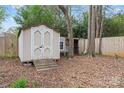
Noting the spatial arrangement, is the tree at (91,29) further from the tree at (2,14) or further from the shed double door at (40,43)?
the tree at (2,14)

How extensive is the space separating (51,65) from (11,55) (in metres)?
1.59

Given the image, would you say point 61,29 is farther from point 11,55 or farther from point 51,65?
point 51,65

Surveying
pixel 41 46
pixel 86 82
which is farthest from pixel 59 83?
pixel 41 46

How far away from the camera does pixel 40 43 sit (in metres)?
5.77

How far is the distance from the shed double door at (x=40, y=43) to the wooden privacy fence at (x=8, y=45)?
41.9 inches

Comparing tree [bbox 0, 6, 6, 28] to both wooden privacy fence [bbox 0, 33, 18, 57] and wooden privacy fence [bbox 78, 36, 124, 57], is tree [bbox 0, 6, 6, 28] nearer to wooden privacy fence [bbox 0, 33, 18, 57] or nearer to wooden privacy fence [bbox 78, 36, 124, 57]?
wooden privacy fence [bbox 0, 33, 18, 57]

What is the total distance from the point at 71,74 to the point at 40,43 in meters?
1.32

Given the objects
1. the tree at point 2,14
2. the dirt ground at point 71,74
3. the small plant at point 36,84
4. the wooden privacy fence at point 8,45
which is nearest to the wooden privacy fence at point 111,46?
the dirt ground at point 71,74

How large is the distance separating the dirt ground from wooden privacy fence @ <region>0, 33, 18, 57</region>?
441 mm

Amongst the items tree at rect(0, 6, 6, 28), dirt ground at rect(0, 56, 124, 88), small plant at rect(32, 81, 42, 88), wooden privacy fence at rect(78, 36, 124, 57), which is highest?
tree at rect(0, 6, 6, 28)

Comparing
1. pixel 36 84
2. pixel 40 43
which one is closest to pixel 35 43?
pixel 40 43

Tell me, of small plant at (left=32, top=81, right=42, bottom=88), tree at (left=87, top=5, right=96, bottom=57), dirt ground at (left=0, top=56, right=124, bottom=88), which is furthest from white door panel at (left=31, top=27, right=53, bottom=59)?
tree at (left=87, top=5, right=96, bottom=57)

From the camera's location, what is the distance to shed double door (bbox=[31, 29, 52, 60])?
18.8 ft

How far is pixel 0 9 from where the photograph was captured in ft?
23.3
